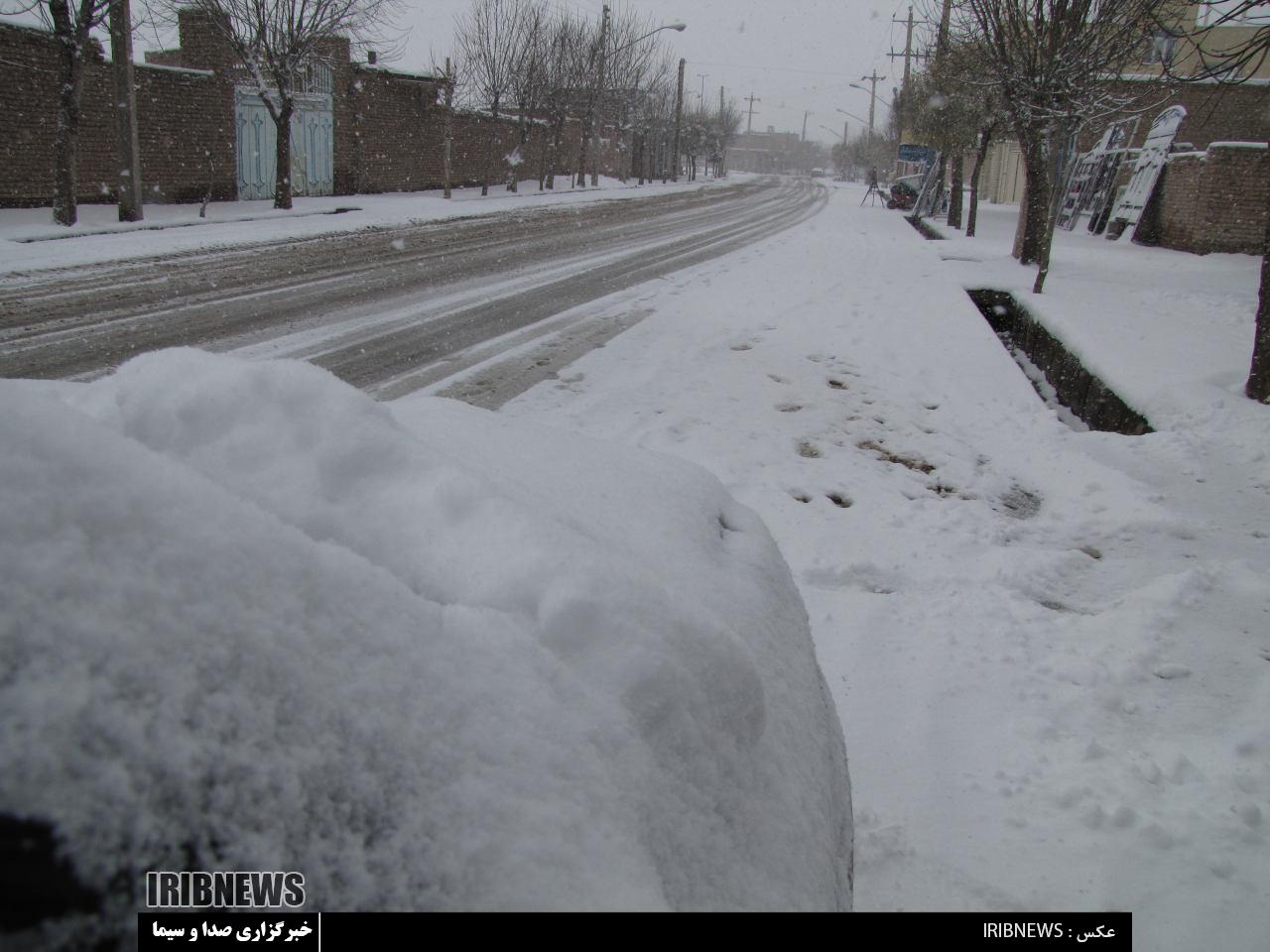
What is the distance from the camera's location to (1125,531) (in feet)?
14.6

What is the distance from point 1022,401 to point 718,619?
589 cm

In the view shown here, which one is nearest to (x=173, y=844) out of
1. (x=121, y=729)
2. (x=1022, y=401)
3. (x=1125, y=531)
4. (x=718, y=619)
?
(x=121, y=729)

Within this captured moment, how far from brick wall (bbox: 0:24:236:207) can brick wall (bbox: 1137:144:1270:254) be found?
798 inches

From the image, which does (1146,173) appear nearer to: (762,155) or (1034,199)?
(1034,199)

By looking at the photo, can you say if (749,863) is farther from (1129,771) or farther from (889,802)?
(1129,771)

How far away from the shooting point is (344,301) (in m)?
8.48

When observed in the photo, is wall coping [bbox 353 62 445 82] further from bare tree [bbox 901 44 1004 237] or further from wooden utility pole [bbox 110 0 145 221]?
bare tree [bbox 901 44 1004 237]

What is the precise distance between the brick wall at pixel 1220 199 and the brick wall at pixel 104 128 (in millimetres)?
20280

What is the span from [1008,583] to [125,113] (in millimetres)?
15682

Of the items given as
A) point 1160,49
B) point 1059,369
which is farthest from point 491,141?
point 1059,369

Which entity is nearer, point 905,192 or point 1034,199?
point 1034,199

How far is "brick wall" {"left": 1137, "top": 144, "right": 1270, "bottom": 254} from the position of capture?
1445 centimetres

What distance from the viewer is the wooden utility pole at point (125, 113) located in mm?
13641

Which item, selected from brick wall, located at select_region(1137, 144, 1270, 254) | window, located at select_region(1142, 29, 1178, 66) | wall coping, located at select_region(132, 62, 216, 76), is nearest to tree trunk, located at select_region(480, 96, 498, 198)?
wall coping, located at select_region(132, 62, 216, 76)
